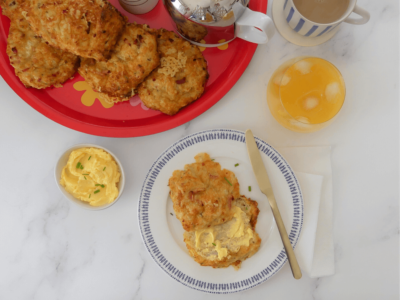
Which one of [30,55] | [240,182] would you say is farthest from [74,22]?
[240,182]

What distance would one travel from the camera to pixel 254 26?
1292 millimetres

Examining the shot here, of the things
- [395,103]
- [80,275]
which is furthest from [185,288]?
[395,103]

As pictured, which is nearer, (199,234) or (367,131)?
(199,234)

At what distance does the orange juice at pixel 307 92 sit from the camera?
1.61m

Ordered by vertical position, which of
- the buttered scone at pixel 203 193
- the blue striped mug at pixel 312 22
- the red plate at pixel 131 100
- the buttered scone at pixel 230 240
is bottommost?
the buttered scone at pixel 230 240

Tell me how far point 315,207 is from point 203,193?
67 cm

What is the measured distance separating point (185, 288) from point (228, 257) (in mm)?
418

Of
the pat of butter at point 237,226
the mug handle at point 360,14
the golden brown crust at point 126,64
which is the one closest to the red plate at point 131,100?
the golden brown crust at point 126,64

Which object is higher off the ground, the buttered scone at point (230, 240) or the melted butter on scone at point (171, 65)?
the melted butter on scone at point (171, 65)

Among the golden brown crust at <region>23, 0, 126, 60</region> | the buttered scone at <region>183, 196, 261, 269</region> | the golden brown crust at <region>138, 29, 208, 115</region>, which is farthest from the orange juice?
the golden brown crust at <region>23, 0, 126, 60</region>

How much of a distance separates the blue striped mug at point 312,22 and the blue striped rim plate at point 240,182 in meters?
0.66

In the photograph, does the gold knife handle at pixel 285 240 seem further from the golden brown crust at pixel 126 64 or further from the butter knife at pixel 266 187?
the golden brown crust at pixel 126 64

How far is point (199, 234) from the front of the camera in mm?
1676

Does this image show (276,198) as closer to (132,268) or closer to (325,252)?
(325,252)
